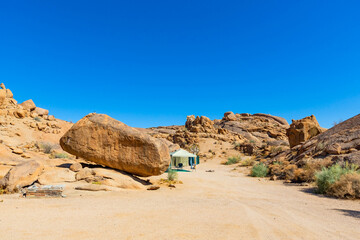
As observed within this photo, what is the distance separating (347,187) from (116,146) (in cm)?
872

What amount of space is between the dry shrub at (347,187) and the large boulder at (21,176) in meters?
10.7

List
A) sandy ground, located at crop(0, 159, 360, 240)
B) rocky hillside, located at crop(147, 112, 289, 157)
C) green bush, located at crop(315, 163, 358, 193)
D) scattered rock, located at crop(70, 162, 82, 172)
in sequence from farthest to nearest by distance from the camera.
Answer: rocky hillside, located at crop(147, 112, 289, 157) → scattered rock, located at crop(70, 162, 82, 172) → green bush, located at crop(315, 163, 358, 193) → sandy ground, located at crop(0, 159, 360, 240)

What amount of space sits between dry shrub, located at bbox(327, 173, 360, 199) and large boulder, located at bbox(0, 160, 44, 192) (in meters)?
10.7

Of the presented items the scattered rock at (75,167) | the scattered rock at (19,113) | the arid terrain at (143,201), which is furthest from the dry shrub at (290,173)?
the scattered rock at (19,113)

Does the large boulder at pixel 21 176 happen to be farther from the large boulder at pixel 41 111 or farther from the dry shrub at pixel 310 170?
the large boulder at pixel 41 111

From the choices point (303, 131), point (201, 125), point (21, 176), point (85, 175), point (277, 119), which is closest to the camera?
point (21, 176)

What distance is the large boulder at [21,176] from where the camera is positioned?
6.91 meters

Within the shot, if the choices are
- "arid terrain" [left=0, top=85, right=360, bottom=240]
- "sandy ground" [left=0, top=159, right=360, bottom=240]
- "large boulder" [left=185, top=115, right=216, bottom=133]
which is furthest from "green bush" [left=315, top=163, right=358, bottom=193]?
"large boulder" [left=185, top=115, right=216, bottom=133]

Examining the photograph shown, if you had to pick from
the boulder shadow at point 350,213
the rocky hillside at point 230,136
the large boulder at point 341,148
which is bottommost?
the boulder shadow at point 350,213

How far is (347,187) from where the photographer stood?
23.0ft

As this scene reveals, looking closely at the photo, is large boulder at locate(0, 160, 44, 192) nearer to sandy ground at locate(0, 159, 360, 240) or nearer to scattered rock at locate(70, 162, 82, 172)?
sandy ground at locate(0, 159, 360, 240)

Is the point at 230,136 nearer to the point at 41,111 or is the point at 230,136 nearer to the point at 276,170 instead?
the point at 276,170

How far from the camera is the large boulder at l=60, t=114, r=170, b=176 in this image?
9016 millimetres

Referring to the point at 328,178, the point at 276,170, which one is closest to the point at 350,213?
the point at 328,178
